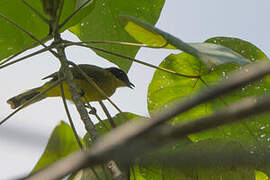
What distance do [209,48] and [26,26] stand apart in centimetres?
119

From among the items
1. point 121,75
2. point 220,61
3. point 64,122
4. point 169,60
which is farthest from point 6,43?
point 121,75

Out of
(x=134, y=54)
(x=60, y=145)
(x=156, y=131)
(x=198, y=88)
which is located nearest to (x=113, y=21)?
(x=134, y=54)

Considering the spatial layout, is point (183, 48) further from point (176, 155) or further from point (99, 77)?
point (99, 77)

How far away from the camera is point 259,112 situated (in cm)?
24

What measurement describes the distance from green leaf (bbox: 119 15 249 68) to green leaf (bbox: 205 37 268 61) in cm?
52

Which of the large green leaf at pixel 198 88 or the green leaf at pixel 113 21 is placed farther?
the green leaf at pixel 113 21

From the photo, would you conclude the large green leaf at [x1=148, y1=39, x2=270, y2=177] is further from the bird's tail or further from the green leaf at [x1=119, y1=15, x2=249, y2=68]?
the bird's tail

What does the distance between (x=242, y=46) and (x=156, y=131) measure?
1.79 metres

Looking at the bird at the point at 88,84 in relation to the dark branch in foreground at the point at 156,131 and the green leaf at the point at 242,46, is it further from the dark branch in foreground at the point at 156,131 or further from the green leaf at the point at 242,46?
the dark branch in foreground at the point at 156,131

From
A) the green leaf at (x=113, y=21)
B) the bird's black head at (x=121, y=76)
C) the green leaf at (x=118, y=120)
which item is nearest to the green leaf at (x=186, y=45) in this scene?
the green leaf at (x=118, y=120)

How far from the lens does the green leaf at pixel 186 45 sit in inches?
46.6

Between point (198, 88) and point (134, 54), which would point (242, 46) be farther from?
point (134, 54)

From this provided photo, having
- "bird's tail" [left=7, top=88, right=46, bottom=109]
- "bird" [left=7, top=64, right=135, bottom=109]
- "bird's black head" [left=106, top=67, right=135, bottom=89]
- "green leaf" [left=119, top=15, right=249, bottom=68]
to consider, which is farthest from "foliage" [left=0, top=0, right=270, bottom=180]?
"bird's black head" [left=106, top=67, right=135, bottom=89]

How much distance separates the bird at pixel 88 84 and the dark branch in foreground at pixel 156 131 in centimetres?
244
